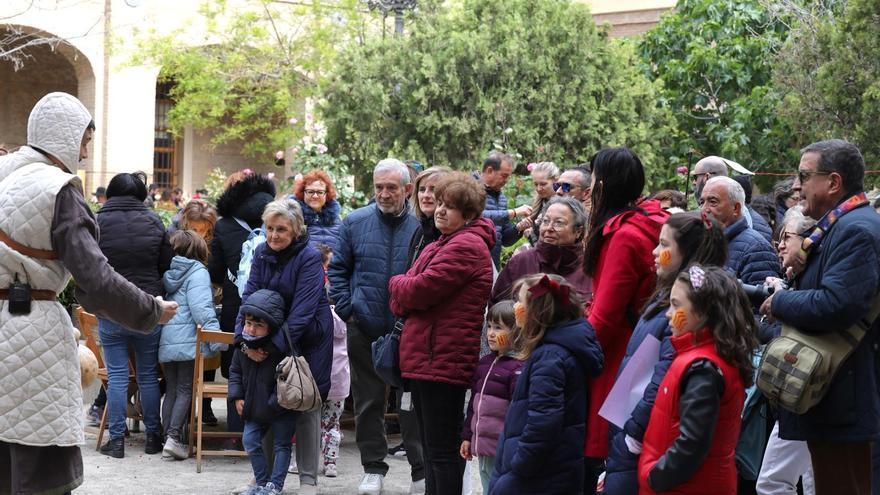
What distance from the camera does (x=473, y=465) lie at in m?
6.96

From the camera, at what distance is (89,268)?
500 centimetres

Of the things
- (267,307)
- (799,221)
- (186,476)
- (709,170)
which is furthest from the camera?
(186,476)

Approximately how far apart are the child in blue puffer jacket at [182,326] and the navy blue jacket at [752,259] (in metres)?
4.01

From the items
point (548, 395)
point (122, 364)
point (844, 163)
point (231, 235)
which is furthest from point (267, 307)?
point (844, 163)

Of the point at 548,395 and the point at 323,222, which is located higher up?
the point at 323,222

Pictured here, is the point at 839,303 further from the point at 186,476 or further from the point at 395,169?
the point at 186,476

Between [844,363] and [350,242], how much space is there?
358 centimetres

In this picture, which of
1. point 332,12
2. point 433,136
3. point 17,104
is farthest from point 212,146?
point 433,136

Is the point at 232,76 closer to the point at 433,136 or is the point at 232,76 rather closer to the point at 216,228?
the point at 433,136

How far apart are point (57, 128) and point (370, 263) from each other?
2.70 m

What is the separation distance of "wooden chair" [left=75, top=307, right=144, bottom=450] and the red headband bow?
4758 millimetres

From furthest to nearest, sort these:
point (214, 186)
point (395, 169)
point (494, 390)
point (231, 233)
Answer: point (214, 186) → point (231, 233) → point (395, 169) → point (494, 390)

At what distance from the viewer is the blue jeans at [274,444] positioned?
7434 mm

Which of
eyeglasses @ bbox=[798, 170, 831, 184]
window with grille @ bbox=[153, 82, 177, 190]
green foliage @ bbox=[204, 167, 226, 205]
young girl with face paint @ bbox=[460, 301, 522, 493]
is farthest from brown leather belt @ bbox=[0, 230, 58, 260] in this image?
window with grille @ bbox=[153, 82, 177, 190]
